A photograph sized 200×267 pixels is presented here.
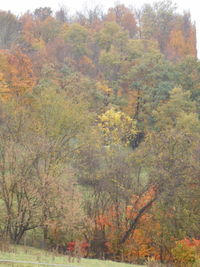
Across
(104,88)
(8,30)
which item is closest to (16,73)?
(104,88)

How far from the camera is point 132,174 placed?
29156 millimetres

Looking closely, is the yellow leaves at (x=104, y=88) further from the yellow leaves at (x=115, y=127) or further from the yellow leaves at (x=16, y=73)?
the yellow leaves at (x=115, y=127)

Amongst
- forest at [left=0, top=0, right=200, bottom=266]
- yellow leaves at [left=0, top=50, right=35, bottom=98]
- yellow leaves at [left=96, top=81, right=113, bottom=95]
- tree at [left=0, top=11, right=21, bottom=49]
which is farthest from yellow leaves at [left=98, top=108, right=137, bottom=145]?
tree at [left=0, top=11, right=21, bottom=49]

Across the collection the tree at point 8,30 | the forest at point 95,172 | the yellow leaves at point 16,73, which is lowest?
the forest at point 95,172

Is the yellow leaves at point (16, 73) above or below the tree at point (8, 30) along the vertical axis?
below

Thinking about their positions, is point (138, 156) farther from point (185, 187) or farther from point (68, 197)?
point (68, 197)

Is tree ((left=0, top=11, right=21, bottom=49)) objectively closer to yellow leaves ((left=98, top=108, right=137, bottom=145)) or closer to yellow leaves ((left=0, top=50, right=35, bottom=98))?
yellow leaves ((left=0, top=50, right=35, bottom=98))

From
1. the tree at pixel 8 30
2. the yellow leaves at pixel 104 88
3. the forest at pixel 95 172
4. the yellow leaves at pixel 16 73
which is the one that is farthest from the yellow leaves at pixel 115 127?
the tree at pixel 8 30

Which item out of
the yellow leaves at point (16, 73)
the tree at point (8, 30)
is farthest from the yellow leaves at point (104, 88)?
the tree at point (8, 30)

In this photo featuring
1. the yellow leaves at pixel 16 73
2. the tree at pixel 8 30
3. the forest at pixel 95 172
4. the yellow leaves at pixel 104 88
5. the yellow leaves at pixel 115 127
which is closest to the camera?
the forest at pixel 95 172

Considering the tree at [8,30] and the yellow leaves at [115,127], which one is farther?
the tree at [8,30]

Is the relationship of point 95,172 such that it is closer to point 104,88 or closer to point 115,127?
point 115,127

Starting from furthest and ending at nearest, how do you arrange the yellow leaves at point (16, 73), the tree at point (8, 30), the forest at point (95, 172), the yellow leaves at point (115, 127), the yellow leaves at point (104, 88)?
the tree at point (8, 30) → the yellow leaves at point (104, 88) → the yellow leaves at point (16, 73) → the yellow leaves at point (115, 127) → the forest at point (95, 172)

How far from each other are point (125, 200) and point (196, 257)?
9.01m
